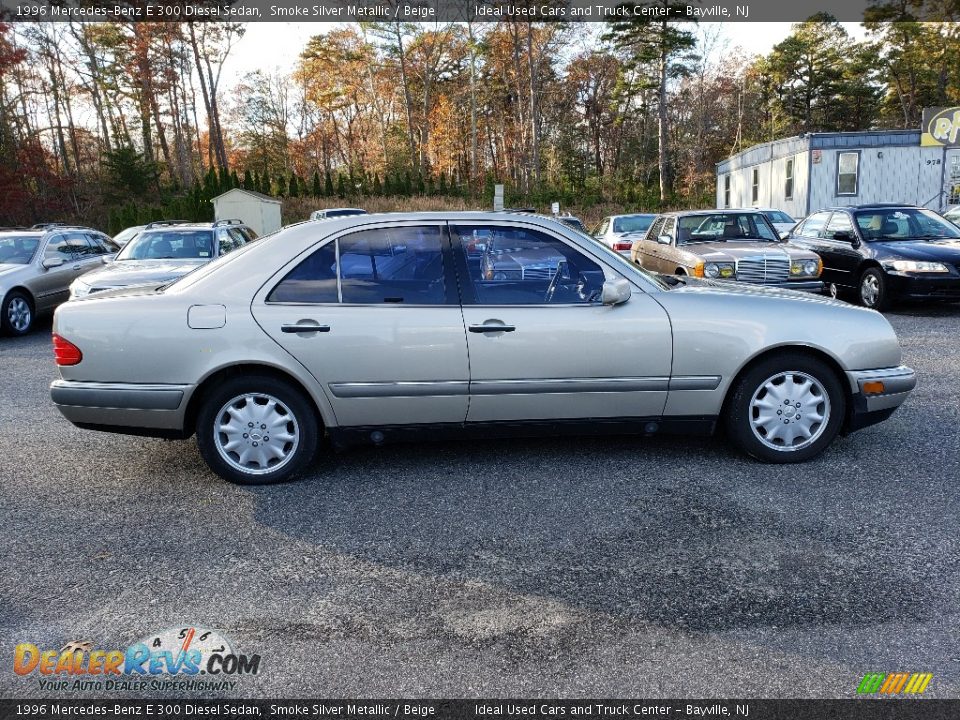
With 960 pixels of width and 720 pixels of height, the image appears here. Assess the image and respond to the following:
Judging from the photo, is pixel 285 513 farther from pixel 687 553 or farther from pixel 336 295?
pixel 687 553

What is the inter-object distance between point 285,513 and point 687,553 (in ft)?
6.89

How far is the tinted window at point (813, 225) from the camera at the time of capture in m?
11.8

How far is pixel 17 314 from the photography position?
419 inches

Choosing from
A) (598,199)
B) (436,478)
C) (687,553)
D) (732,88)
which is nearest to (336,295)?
(436,478)

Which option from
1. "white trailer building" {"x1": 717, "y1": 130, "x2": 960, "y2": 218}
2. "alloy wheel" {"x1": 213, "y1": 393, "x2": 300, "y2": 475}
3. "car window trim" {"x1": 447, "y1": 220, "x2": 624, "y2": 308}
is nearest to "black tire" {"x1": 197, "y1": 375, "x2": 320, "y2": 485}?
"alloy wheel" {"x1": 213, "y1": 393, "x2": 300, "y2": 475}

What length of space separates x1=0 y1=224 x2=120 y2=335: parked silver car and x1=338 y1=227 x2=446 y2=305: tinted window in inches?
341

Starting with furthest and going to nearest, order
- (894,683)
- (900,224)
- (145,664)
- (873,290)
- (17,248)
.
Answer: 1. (17,248)
2. (900,224)
3. (873,290)
4. (145,664)
5. (894,683)

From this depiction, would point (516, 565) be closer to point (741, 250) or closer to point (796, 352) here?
point (796, 352)

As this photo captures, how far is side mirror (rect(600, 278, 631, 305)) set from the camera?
412 centimetres

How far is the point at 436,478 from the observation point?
14.2ft

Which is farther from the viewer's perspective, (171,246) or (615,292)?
(171,246)

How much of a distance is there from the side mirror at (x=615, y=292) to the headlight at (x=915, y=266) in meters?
7.63

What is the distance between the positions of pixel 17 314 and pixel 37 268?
95 centimetres

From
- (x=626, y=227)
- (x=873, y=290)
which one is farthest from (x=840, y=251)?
(x=626, y=227)
